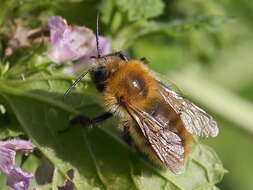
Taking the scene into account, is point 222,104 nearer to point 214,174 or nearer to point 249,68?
point 249,68

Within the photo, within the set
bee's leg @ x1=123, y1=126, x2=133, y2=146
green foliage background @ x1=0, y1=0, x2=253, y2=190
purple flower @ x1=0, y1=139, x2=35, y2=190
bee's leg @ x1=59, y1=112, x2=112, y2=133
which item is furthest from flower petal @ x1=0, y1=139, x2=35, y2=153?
bee's leg @ x1=123, y1=126, x2=133, y2=146

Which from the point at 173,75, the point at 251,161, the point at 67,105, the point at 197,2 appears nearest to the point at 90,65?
the point at 67,105

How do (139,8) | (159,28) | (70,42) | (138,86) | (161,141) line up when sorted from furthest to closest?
(159,28) < (139,8) < (70,42) < (138,86) < (161,141)

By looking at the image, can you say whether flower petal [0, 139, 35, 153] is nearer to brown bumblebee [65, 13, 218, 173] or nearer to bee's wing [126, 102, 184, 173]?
brown bumblebee [65, 13, 218, 173]

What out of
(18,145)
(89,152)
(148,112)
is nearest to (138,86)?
(148,112)

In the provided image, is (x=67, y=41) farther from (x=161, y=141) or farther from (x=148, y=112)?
(x=161, y=141)
